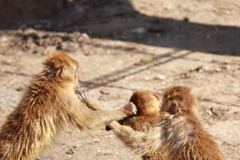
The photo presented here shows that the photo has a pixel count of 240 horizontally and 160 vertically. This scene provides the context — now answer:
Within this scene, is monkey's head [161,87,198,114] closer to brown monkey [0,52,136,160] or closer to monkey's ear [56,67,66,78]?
brown monkey [0,52,136,160]

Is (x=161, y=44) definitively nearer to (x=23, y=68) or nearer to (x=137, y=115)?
(x=23, y=68)

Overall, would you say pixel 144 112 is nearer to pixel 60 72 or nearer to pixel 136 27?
pixel 60 72

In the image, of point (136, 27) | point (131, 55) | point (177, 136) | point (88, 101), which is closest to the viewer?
point (177, 136)

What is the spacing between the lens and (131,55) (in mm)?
9812

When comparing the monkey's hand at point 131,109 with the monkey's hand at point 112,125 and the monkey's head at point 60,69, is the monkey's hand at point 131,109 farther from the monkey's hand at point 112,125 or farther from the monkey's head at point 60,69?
the monkey's head at point 60,69

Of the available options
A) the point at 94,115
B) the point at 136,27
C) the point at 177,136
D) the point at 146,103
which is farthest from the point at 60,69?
the point at 136,27

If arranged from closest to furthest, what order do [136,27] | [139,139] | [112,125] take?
1. [139,139]
2. [112,125]
3. [136,27]

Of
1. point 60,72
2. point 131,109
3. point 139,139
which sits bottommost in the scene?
point 139,139

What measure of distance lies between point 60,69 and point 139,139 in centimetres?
151

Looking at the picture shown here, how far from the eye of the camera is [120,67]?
366 inches

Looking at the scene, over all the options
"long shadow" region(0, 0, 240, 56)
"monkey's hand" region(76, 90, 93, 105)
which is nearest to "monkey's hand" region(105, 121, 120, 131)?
"monkey's hand" region(76, 90, 93, 105)

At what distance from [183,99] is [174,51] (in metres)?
5.26

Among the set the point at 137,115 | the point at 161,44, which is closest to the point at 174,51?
the point at 161,44

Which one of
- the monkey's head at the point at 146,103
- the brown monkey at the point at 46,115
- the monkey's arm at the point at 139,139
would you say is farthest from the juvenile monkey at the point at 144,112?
the monkey's arm at the point at 139,139
